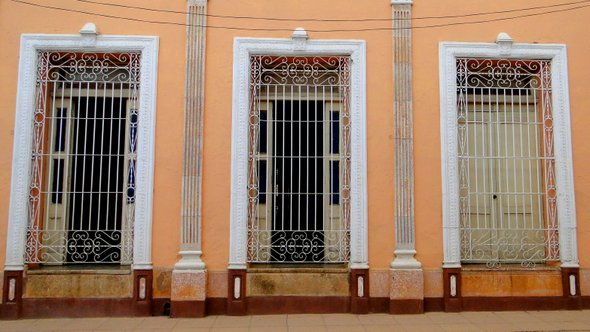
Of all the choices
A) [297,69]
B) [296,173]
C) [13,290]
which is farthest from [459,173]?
[13,290]

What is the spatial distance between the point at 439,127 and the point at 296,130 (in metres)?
1.93

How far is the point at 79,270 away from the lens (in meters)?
6.24

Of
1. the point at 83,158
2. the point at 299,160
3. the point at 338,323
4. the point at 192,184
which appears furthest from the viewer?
the point at 299,160

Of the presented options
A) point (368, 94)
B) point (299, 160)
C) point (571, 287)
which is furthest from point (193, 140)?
point (571, 287)

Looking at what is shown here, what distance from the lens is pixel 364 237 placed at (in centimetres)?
636

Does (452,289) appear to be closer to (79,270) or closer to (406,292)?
(406,292)

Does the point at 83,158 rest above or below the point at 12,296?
above

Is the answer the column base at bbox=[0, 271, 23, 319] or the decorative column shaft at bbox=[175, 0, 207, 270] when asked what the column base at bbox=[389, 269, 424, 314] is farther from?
the column base at bbox=[0, 271, 23, 319]

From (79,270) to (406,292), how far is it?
419 centimetres

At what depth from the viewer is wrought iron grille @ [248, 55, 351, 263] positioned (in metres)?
6.55

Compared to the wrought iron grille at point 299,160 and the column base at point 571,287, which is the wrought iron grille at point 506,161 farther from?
the wrought iron grille at point 299,160

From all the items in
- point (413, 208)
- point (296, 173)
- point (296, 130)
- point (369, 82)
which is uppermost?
point (369, 82)

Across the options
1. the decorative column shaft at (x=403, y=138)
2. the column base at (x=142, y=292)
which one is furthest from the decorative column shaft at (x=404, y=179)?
the column base at (x=142, y=292)

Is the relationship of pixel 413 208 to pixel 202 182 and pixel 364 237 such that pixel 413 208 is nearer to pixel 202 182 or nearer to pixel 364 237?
pixel 364 237
